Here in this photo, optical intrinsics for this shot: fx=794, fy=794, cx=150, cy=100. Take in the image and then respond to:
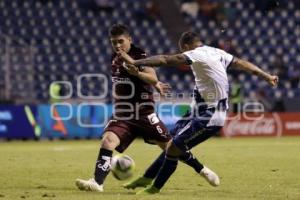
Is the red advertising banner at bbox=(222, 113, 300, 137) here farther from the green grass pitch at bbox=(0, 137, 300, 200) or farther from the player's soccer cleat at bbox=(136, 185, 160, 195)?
the player's soccer cleat at bbox=(136, 185, 160, 195)

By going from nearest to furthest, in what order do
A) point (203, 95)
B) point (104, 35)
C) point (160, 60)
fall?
point (160, 60)
point (203, 95)
point (104, 35)

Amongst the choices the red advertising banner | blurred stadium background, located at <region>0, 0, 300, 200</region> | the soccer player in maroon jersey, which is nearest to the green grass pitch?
blurred stadium background, located at <region>0, 0, 300, 200</region>

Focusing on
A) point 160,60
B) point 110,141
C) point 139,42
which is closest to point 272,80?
point 160,60

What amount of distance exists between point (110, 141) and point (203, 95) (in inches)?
56.2

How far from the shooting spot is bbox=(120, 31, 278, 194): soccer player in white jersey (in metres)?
10.0

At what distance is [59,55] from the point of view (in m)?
31.6

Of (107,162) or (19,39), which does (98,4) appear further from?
(107,162)

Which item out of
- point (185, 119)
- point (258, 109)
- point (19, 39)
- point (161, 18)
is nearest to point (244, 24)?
point (161, 18)

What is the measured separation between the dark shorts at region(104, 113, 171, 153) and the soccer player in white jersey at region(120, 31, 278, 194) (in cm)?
71

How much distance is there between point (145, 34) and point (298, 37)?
20.2ft

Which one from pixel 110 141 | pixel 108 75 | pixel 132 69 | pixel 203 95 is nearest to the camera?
pixel 203 95

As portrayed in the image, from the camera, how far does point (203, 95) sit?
33.4 ft

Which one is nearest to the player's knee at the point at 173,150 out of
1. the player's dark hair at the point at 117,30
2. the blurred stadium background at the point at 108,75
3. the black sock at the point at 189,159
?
the black sock at the point at 189,159

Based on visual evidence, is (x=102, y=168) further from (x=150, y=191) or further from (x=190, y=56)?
(x=190, y=56)
